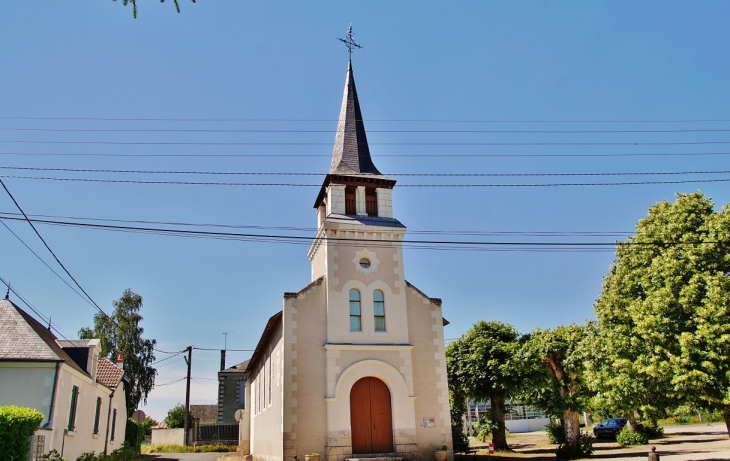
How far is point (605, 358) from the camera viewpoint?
2152 cm

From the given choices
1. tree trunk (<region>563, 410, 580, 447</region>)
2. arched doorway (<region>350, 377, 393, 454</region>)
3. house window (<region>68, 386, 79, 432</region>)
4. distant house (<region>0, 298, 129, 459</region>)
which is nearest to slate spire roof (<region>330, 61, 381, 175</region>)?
arched doorway (<region>350, 377, 393, 454</region>)

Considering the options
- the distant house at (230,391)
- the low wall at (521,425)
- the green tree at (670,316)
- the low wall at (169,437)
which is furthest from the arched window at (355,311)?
the low wall at (521,425)

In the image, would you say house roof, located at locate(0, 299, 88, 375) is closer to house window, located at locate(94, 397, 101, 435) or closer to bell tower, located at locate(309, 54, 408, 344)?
house window, located at locate(94, 397, 101, 435)

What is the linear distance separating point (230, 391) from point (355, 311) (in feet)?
128

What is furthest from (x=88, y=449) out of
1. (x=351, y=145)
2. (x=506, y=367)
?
(x=506, y=367)

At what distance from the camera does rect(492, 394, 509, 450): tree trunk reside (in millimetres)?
30672

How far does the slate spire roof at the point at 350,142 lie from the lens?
25125 millimetres

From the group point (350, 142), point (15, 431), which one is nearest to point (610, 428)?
point (350, 142)

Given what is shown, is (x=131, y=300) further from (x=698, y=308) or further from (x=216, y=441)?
(x=698, y=308)

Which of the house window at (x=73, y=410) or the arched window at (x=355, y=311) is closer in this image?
the house window at (x=73, y=410)

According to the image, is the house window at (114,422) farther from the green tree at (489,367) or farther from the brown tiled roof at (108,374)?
the green tree at (489,367)

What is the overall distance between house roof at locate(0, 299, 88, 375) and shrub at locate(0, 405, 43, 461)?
4.29 metres

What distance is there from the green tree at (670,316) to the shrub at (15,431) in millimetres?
18923

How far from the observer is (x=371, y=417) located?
2128 cm
